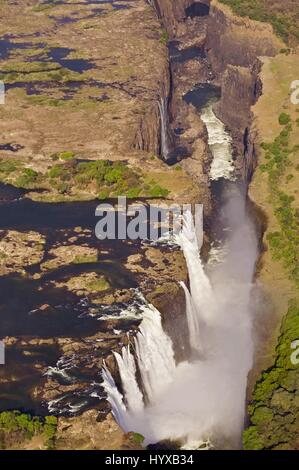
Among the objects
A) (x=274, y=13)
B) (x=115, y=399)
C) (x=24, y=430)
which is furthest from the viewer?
(x=274, y=13)

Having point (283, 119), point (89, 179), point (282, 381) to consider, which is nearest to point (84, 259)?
point (89, 179)

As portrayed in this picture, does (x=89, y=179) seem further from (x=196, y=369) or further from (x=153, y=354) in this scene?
(x=153, y=354)

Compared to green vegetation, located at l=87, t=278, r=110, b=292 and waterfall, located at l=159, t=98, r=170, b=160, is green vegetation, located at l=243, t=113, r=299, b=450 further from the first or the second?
waterfall, located at l=159, t=98, r=170, b=160

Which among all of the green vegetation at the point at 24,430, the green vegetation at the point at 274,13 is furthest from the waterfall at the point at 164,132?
the green vegetation at the point at 24,430

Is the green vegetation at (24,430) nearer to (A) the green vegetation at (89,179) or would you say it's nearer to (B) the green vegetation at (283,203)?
(B) the green vegetation at (283,203)

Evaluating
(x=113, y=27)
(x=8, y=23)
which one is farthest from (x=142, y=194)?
(x=8, y=23)

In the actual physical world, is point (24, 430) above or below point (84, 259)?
below

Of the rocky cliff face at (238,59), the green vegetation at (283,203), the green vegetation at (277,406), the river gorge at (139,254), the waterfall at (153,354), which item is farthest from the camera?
the rocky cliff face at (238,59)
